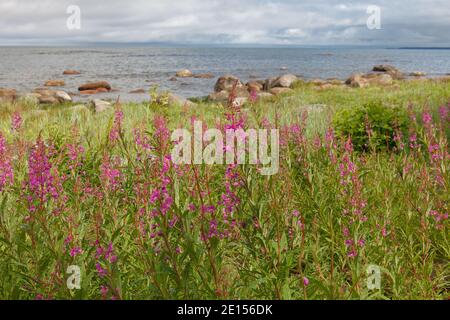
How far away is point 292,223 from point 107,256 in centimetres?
163

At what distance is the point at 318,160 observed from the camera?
593 centimetres

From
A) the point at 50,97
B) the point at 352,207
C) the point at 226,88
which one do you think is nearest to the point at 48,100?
the point at 50,97

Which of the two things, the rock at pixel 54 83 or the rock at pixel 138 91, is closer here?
the rock at pixel 138 91

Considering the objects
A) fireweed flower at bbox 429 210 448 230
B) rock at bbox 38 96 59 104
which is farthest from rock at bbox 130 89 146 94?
fireweed flower at bbox 429 210 448 230

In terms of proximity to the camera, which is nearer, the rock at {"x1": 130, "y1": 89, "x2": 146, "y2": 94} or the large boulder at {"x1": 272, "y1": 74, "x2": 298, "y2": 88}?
the large boulder at {"x1": 272, "y1": 74, "x2": 298, "y2": 88}

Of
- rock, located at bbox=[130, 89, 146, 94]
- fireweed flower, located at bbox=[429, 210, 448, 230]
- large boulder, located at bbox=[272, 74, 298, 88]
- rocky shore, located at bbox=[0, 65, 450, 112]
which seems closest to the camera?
fireweed flower, located at bbox=[429, 210, 448, 230]

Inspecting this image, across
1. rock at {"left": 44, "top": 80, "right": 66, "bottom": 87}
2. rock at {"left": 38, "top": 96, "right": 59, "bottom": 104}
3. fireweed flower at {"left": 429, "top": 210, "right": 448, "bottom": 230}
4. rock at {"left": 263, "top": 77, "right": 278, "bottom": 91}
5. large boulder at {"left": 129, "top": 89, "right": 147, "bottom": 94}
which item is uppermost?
rock at {"left": 44, "top": 80, "right": 66, "bottom": 87}

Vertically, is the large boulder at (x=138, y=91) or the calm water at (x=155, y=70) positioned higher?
the calm water at (x=155, y=70)

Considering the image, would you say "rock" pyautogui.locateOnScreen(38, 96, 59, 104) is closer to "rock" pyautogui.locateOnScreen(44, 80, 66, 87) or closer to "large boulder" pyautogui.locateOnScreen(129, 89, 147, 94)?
"large boulder" pyautogui.locateOnScreen(129, 89, 147, 94)

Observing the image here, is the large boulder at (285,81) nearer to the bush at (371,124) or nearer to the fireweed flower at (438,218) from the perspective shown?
the bush at (371,124)


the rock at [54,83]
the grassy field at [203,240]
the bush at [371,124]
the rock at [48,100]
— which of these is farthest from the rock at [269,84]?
the grassy field at [203,240]

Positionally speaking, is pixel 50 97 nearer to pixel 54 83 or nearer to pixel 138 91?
pixel 138 91
